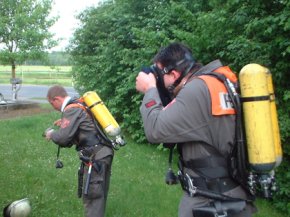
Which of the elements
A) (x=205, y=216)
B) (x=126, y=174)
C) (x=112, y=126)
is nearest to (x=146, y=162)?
(x=126, y=174)

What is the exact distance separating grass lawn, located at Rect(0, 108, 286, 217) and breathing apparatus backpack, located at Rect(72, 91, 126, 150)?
5.06ft

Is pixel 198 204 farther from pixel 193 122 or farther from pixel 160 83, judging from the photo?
pixel 160 83

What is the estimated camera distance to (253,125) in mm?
2709

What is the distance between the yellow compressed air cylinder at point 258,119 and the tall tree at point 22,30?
1727cm

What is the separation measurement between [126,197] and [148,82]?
161 inches

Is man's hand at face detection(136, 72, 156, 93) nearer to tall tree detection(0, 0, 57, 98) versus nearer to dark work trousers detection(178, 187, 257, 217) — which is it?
dark work trousers detection(178, 187, 257, 217)

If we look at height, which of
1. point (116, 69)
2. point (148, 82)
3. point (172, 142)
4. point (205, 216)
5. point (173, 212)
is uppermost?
point (116, 69)

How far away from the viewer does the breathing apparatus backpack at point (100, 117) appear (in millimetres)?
4891

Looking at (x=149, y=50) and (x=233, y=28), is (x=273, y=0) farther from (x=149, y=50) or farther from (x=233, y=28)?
(x=149, y=50)

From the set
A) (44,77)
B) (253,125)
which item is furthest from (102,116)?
(44,77)

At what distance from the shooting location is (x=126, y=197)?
22.0ft

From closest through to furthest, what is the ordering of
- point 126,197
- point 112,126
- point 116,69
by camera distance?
point 112,126
point 126,197
point 116,69

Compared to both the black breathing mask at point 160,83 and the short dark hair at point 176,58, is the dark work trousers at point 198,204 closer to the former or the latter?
the black breathing mask at point 160,83

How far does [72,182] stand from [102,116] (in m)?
2.77
